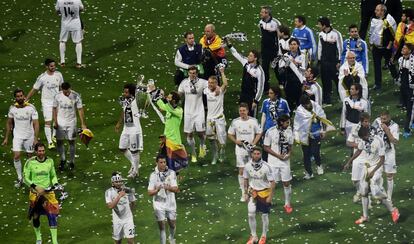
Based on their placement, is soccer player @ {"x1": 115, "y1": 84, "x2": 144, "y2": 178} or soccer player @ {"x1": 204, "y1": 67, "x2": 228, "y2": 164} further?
soccer player @ {"x1": 204, "y1": 67, "x2": 228, "y2": 164}

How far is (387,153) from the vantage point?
34312 millimetres

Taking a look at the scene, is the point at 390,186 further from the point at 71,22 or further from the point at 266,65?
the point at 71,22

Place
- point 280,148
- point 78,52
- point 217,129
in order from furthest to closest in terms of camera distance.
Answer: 1. point 78,52
2. point 217,129
3. point 280,148

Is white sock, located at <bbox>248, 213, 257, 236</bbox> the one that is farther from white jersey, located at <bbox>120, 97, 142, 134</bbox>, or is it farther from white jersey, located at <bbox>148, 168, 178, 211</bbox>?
white jersey, located at <bbox>120, 97, 142, 134</bbox>

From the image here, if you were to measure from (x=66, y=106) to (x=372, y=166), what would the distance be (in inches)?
329

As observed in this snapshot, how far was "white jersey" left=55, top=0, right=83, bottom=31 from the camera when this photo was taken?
43.2 metres

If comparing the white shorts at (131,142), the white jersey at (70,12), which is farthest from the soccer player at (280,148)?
the white jersey at (70,12)

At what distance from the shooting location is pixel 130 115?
36.7m

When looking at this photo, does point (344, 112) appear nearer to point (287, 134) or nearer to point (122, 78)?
point (287, 134)

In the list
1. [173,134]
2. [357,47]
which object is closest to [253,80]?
[173,134]

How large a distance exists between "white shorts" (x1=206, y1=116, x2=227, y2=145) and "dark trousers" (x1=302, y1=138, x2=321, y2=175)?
90.4 inches

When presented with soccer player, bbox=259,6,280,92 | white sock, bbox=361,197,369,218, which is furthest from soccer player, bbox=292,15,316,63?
white sock, bbox=361,197,369,218

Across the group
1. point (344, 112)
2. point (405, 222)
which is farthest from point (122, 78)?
point (405, 222)

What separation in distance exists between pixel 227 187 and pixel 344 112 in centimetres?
352
